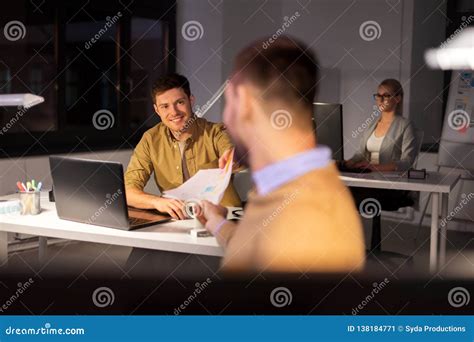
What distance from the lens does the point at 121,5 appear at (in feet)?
5.80

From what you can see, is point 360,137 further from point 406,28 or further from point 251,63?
point 251,63

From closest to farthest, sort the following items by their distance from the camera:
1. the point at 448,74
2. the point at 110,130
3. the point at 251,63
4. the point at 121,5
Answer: the point at 251,63
the point at 121,5
the point at 110,130
the point at 448,74

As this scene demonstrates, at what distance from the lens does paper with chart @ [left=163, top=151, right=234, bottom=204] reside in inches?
64.4

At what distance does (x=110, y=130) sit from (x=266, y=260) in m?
0.85
